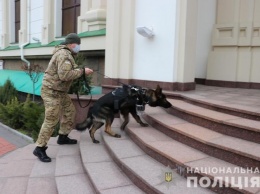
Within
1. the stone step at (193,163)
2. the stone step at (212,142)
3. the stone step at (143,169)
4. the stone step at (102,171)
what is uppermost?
the stone step at (212,142)

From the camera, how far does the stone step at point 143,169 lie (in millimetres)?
2862

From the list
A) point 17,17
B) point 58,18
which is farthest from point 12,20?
point 58,18

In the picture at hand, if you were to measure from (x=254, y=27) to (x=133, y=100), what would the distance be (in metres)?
4.07

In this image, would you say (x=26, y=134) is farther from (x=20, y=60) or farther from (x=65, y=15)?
(x=20, y=60)

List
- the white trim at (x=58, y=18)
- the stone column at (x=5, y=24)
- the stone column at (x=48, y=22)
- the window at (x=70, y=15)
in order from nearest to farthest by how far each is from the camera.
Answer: the window at (x=70, y=15)
the white trim at (x=58, y=18)
the stone column at (x=48, y=22)
the stone column at (x=5, y=24)

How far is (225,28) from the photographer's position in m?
7.23

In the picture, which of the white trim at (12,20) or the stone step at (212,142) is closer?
the stone step at (212,142)

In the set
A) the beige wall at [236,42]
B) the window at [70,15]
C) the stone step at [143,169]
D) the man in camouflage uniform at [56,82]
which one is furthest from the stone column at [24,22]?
the stone step at [143,169]

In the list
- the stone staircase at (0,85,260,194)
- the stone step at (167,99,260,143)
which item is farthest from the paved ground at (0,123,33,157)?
the stone step at (167,99,260,143)

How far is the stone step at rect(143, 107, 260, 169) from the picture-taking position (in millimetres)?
2975

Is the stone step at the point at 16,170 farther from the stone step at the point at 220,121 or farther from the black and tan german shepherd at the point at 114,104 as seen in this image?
the stone step at the point at 220,121

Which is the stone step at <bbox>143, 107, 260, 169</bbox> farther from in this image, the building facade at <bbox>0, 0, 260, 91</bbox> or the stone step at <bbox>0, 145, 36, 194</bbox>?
the stone step at <bbox>0, 145, 36, 194</bbox>

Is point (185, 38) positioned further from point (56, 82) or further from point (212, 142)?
point (212, 142)

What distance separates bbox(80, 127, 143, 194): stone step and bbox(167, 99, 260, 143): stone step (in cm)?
133
